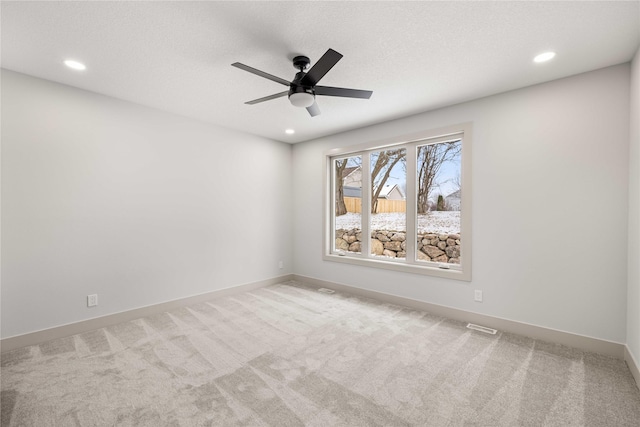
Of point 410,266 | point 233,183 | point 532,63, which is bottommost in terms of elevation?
point 410,266

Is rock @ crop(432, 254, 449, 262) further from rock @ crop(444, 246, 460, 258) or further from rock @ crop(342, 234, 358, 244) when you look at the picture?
rock @ crop(342, 234, 358, 244)

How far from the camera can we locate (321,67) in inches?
78.3

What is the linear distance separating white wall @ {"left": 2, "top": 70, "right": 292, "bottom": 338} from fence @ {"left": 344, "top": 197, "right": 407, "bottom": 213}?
5.22 feet

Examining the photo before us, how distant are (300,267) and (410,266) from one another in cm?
208

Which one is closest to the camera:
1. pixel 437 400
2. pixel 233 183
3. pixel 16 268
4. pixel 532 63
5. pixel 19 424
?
pixel 19 424

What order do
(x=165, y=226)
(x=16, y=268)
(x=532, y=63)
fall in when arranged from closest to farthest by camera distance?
1. (x=532, y=63)
2. (x=16, y=268)
3. (x=165, y=226)

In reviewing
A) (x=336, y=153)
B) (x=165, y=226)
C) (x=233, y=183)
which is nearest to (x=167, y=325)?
(x=165, y=226)

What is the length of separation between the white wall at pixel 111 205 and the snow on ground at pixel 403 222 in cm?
156

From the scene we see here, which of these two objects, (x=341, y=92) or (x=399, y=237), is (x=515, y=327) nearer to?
(x=399, y=237)

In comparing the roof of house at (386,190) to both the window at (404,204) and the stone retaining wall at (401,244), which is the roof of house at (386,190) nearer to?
the window at (404,204)

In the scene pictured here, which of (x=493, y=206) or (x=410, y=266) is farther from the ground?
(x=493, y=206)

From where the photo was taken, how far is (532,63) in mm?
2365

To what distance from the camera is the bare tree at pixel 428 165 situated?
11.7ft

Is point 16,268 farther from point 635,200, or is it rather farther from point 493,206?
point 635,200
